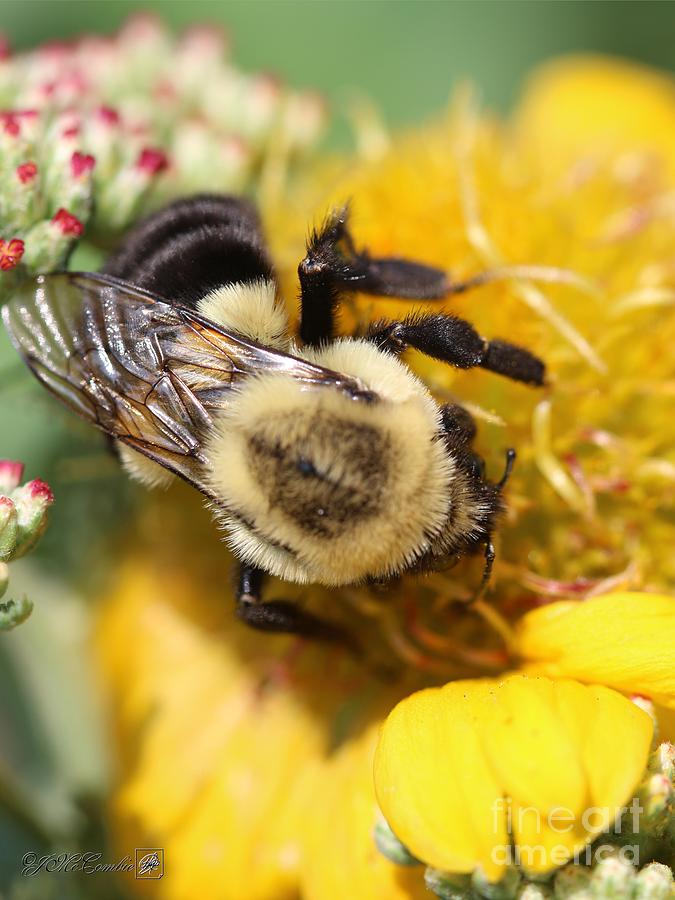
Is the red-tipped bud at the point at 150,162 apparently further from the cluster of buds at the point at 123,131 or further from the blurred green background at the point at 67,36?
the blurred green background at the point at 67,36

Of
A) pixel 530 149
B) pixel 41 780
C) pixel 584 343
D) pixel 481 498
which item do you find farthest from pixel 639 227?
pixel 41 780

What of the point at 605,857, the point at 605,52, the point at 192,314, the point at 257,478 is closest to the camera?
the point at 605,857

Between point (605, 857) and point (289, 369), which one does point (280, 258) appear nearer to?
point (289, 369)

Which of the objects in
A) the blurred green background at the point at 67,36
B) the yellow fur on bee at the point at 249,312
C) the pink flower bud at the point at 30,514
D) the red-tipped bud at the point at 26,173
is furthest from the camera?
the blurred green background at the point at 67,36

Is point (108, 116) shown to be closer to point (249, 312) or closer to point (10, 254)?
point (10, 254)

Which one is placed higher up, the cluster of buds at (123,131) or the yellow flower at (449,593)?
the cluster of buds at (123,131)

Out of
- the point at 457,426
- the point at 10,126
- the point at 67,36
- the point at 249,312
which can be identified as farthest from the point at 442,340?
the point at 67,36

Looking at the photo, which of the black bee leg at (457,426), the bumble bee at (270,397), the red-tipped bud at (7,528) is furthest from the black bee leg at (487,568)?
the red-tipped bud at (7,528)

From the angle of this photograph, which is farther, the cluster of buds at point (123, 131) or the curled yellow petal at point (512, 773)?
the cluster of buds at point (123, 131)
